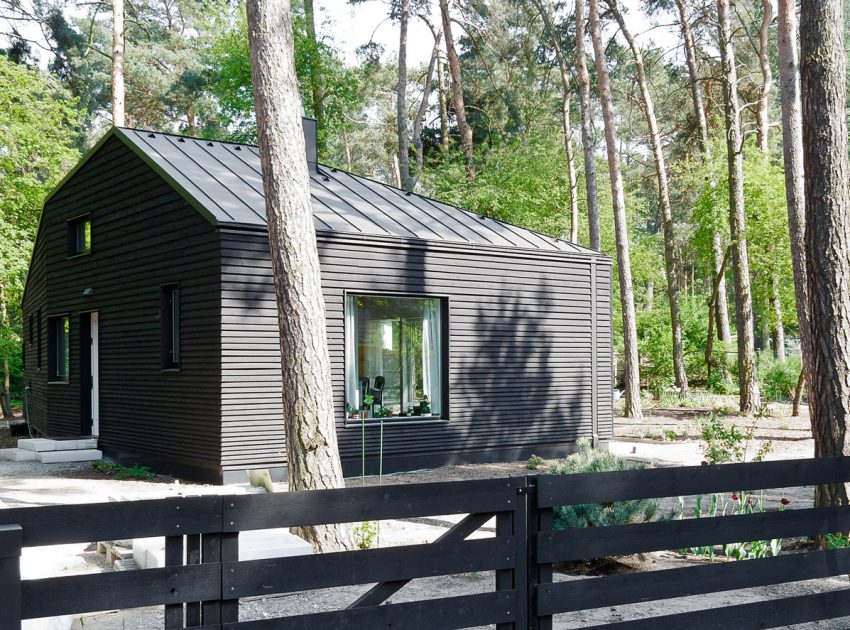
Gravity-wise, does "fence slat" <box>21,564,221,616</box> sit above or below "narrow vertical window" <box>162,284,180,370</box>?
below

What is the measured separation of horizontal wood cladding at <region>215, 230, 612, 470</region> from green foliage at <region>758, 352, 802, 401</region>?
34.7 ft

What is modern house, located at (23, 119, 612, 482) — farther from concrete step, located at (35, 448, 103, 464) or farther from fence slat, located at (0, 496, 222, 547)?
fence slat, located at (0, 496, 222, 547)

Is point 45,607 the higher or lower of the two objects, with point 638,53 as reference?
lower

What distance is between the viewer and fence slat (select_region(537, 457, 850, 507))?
11.0ft

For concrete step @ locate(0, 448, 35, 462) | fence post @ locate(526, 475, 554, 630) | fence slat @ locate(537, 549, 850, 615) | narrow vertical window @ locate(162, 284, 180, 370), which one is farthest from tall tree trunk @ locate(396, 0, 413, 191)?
fence post @ locate(526, 475, 554, 630)

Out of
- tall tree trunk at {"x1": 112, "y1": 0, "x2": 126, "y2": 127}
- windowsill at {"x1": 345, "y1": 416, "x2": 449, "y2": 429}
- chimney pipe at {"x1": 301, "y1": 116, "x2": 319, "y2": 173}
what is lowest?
windowsill at {"x1": 345, "y1": 416, "x2": 449, "y2": 429}

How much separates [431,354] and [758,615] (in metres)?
8.11

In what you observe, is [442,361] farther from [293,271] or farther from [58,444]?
[58,444]

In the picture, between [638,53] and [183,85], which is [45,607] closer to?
[638,53]

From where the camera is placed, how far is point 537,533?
329 centimetres

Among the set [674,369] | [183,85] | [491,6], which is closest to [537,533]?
[674,369]

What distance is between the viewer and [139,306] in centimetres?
1163

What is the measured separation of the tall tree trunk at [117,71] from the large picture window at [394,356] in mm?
10262

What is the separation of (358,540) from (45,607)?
13.3 feet
